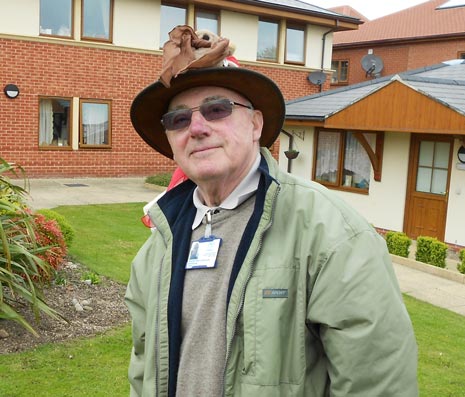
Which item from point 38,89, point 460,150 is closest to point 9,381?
point 460,150

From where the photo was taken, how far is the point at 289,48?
21531 millimetres

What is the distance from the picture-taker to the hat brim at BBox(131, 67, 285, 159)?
2.01 meters

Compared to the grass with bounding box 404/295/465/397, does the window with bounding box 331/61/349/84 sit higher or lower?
higher

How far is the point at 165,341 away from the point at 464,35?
29.1m

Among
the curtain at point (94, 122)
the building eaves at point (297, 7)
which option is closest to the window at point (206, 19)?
the building eaves at point (297, 7)

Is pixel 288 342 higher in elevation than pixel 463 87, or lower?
lower

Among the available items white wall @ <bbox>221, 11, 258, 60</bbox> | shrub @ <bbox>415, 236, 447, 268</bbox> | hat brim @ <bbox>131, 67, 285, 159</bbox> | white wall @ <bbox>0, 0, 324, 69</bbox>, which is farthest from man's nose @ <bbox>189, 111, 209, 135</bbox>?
white wall @ <bbox>221, 11, 258, 60</bbox>

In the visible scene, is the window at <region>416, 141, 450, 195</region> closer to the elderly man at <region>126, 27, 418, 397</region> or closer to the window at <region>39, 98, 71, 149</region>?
the elderly man at <region>126, 27, 418, 397</region>

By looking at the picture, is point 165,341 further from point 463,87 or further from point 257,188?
point 463,87

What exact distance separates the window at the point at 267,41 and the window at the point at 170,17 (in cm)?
290

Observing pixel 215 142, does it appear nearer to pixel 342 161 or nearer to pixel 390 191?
pixel 390 191

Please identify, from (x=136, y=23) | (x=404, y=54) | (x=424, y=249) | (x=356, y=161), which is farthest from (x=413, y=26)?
(x=424, y=249)

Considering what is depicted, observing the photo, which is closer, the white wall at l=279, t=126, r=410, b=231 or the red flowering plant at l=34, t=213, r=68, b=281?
the red flowering plant at l=34, t=213, r=68, b=281

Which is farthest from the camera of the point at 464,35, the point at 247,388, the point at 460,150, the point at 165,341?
the point at 464,35
